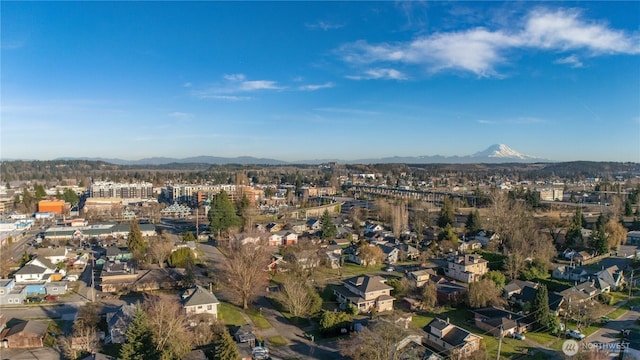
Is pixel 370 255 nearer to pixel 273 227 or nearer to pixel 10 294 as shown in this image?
pixel 273 227

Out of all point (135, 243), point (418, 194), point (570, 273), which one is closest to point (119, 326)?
point (135, 243)

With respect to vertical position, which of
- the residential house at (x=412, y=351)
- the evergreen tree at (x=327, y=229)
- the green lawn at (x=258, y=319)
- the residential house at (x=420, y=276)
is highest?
the evergreen tree at (x=327, y=229)

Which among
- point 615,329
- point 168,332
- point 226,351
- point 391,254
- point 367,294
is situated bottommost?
point 615,329

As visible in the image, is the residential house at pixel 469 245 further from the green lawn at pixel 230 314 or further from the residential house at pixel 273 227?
the green lawn at pixel 230 314

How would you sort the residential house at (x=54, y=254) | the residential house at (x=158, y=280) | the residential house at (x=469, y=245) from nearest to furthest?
the residential house at (x=158, y=280), the residential house at (x=54, y=254), the residential house at (x=469, y=245)

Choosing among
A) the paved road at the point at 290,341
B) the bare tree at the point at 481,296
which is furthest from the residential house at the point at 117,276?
the bare tree at the point at 481,296

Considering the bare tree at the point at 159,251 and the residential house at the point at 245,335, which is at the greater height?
the bare tree at the point at 159,251

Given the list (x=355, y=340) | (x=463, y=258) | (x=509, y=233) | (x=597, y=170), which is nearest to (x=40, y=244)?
(x=355, y=340)

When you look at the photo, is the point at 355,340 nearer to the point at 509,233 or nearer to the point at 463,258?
the point at 463,258
